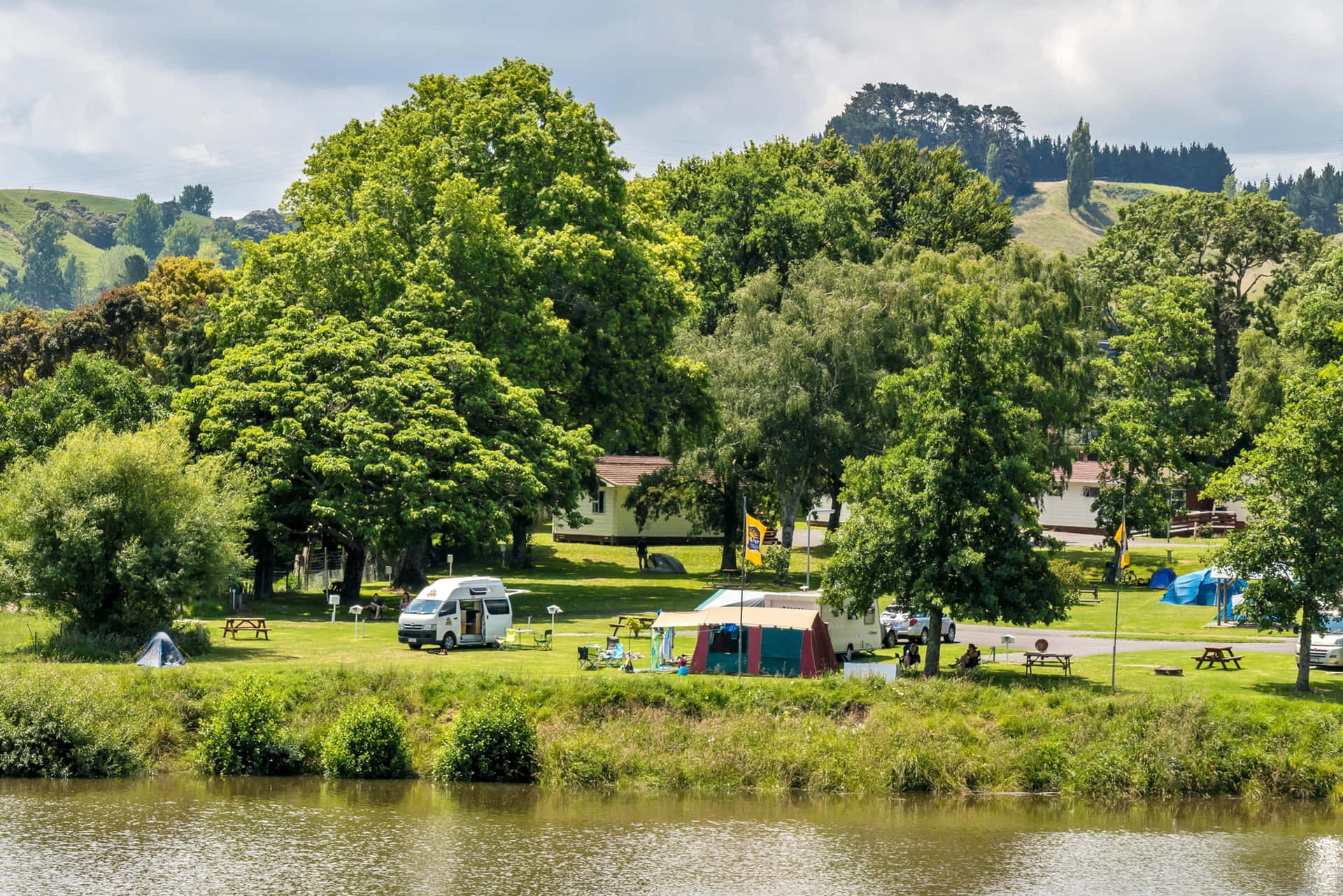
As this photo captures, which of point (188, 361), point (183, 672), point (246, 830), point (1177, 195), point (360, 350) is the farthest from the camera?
point (1177, 195)

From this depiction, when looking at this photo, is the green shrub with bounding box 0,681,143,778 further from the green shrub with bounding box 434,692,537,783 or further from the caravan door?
the caravan door

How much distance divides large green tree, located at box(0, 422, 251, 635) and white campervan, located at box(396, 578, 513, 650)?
544 cm

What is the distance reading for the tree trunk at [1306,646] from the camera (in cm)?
3691

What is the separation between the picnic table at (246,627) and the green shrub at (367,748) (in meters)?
10.8

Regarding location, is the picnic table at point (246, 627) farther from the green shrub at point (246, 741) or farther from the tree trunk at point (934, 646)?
the tree trunk at point (934, 646)

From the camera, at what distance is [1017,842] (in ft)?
87.7

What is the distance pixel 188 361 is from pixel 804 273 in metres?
29.0

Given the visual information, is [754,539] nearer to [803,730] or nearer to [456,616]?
[803,730]

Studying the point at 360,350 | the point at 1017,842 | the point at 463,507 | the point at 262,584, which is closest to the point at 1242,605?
the point at 1017,842

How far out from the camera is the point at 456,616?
41594 millimetres

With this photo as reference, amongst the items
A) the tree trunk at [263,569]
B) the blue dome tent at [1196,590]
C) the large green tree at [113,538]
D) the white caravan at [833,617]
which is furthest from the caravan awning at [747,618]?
the blue dome tent at [1196,590]

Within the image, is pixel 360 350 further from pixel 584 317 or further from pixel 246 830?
pixel 246 830

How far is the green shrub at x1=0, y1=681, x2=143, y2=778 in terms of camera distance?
3045cm

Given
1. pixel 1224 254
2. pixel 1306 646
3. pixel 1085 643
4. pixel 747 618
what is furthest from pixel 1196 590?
pixel 1224 254
